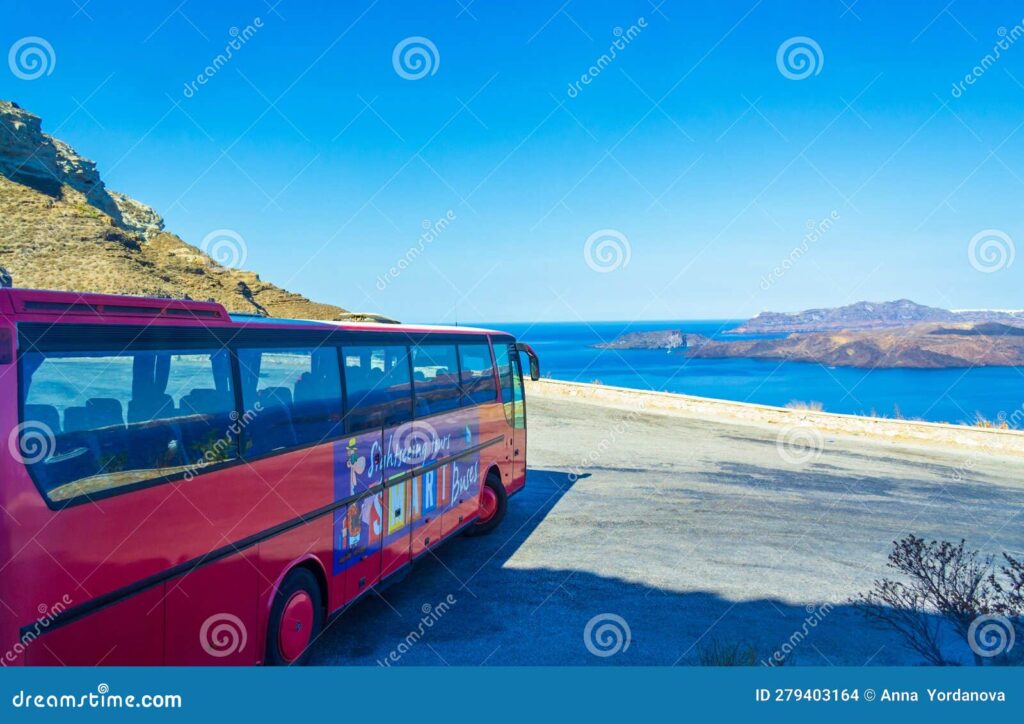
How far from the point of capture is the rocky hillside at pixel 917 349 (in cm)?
12612

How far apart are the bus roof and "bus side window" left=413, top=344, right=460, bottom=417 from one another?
2423 mm

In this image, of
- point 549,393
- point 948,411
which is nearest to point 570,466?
point 549,393

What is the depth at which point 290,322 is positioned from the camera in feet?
18.9

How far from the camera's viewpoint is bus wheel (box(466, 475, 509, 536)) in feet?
33.0

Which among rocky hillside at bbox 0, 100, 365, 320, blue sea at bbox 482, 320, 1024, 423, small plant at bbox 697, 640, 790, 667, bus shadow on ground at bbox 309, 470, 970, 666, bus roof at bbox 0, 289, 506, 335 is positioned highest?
bus roof at bbox 0, 289, 506, 335

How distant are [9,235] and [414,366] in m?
37.0

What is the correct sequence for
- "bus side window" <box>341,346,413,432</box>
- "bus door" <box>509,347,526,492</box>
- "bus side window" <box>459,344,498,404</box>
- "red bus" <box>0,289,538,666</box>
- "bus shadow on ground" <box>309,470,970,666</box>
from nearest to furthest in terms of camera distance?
"red bus" <box>0,289,538,666</box>
"bus shadow on ground" <box>309,470,970,666</box>
"bus side window" <box>341,346,413,432</box>
"bus side window" <box>459,344,498,404</box>
"bus door" <box>509,347,526,492</box>

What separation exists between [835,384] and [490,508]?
116620 millimetres

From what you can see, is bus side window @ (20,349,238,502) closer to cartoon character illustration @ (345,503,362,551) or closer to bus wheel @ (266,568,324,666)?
bus wheel @ (266,568,324,666)

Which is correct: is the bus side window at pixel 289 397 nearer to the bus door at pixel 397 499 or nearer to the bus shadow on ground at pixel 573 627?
the bus door at pixel 397 499

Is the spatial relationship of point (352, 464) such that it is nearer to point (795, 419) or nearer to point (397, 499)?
point (397, 499)

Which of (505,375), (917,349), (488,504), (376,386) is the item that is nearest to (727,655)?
(376,386)

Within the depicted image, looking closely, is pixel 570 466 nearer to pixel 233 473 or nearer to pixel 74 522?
pixel 233 473

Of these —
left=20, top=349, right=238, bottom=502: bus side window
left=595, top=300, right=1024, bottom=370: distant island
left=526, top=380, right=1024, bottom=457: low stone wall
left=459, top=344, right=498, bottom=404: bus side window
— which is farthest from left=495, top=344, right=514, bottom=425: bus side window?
left=595, top=300, right=1024, bottom=370: distant island
